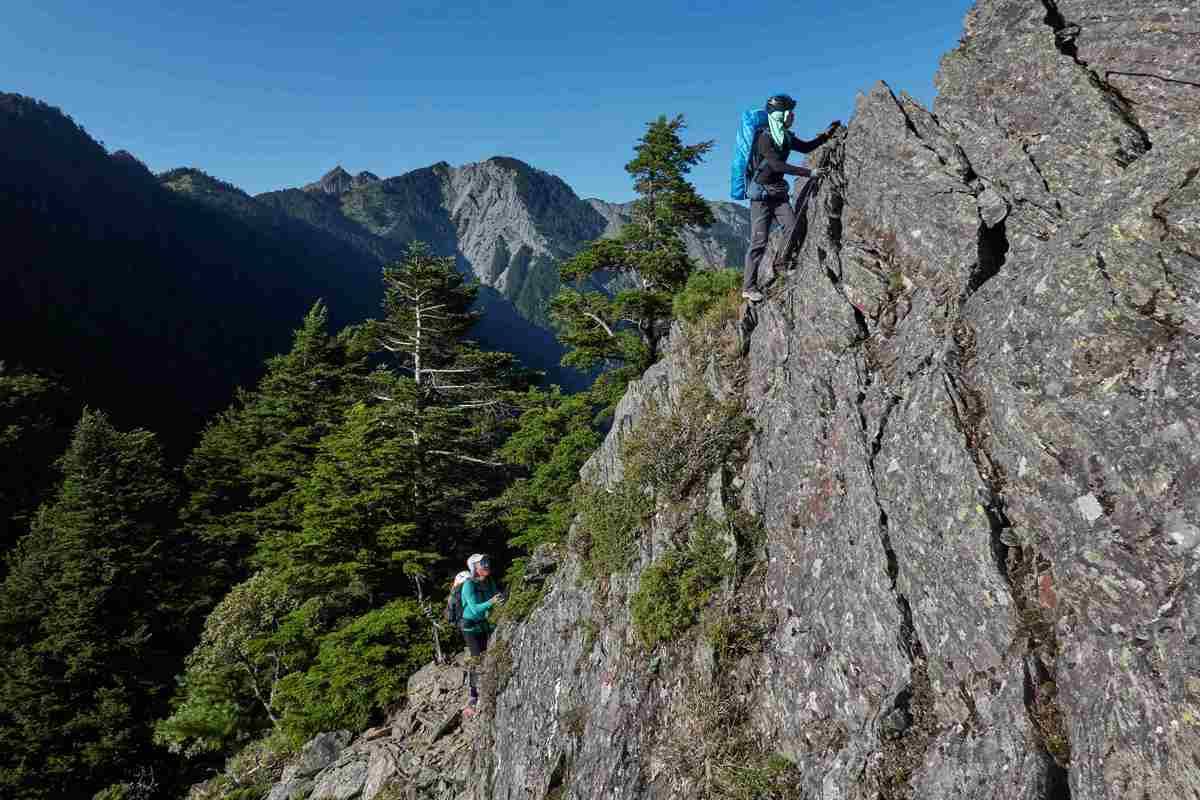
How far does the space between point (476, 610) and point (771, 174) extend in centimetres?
919

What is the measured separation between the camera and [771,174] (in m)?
9.13

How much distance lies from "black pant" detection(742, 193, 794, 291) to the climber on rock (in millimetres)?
6952

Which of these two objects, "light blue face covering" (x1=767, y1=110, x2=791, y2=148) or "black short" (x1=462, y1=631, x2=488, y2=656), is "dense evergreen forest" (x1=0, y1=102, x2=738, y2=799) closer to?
"black short" (x1=462, y1=631, x2=488, y2=656)

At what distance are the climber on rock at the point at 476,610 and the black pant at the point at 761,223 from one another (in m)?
6.95

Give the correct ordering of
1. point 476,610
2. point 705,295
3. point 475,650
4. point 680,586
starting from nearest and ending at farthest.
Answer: point 680,586 → point 476,610 → point 475,650 → point 705,295

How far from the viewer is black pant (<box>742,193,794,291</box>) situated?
9539 mm

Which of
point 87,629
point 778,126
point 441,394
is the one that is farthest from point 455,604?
point 87,629

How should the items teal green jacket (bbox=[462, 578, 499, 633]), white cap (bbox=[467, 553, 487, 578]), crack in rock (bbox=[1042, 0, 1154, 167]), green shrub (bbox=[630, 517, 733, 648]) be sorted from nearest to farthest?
crack in rock (bbox=[1042, 0, 1154, 167]) < green shrub (bbox=[630, 517, 733, 648]) < white cap (bbox=[467, 553, 487, 578]) < teal green jacket (bbox=[462, 578, 499, 633])

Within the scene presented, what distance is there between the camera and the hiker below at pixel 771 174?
8828 mm

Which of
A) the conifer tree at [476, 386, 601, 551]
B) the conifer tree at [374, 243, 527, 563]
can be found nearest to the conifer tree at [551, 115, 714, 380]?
the conifer tree at [476, 386, 601, 551]

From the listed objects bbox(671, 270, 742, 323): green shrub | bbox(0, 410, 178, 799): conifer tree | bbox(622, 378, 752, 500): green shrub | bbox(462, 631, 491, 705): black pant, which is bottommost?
bbox(0, 410, 178, 799): conifer tree

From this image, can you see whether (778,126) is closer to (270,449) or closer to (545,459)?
(545,459)

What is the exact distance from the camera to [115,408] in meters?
73.3

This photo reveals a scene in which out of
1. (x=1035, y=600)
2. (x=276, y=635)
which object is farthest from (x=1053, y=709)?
(x=276, y=635)
